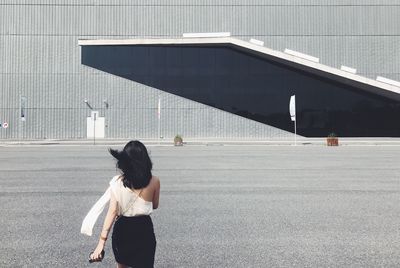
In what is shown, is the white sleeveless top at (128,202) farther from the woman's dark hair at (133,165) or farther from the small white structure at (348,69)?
the small white structure at (348,69)

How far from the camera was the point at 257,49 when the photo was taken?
36.3m

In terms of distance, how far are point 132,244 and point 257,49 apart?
115 ft

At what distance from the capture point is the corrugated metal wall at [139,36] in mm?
39219

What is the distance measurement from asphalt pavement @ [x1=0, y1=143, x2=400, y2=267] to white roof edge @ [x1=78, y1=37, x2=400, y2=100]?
25.2 m

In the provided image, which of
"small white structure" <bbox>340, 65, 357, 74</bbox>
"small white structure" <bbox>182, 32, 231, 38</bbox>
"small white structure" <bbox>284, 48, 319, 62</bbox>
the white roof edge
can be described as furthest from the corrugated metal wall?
"small white structure" <bbox>284, 48, 319, 62</bbox>

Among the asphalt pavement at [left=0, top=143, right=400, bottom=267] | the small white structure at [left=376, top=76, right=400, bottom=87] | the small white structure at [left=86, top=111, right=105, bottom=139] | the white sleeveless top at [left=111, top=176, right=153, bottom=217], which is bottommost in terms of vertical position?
the asphalt pavement at [left=0, top=143, right=400, bottom=267]

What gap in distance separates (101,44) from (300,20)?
20680 mm

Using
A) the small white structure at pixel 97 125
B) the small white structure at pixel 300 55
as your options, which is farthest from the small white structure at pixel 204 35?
the small white structure at pixel 97 125

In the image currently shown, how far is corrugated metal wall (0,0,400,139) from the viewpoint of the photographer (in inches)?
1544

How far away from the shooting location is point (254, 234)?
5773 millimetres

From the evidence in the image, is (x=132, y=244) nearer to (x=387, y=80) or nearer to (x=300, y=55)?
(x=300, y=55)

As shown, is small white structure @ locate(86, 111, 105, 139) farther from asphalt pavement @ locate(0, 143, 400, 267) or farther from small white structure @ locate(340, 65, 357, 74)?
asphalt pavement @ locate(0, 143, 400, 267)

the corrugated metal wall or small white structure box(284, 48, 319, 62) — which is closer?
small white structure box(284, 48, 319, 62)

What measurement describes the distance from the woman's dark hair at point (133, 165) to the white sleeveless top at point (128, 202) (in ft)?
0.18
